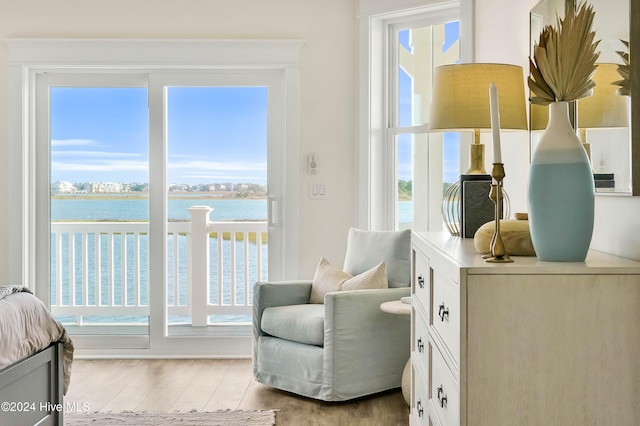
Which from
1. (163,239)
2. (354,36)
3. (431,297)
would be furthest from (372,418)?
(354,36)

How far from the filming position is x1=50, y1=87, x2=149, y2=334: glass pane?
4742 millimetres

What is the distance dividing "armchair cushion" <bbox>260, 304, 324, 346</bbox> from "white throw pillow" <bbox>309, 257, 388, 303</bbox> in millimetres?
104

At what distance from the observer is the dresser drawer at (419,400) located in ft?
7.23

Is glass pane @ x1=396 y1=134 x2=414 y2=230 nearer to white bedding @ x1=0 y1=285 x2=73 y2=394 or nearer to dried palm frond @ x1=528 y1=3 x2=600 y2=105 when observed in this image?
white bedding @ x1=0 y1=285 x2=73 y2=394

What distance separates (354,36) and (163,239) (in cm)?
192

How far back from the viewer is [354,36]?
4586 mm

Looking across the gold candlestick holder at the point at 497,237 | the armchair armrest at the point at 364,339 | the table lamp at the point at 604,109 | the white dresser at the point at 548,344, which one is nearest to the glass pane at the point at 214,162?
the armchair armrest at the point at 364,339

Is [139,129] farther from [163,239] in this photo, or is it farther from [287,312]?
[287,312]

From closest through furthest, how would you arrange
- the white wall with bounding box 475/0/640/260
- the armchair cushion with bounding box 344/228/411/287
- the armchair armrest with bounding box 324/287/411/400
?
1. the white wall with bounding box 475/0/640/260
2. the armchair armrest with bounding box 324/287/411/400
3. the armchair cushion with bounding box 344/228/411/287

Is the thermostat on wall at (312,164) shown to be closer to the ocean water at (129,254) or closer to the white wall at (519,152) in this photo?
the ocean water at (129,254)

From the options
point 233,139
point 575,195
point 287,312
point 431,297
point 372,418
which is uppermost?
point 233,139

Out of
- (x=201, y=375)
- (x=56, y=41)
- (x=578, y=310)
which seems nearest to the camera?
(x=578, y=310)

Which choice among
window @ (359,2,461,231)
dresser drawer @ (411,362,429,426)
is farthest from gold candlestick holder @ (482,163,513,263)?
window @ (359,2,461,231)

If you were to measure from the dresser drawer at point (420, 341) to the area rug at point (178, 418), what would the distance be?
106 centimetres
